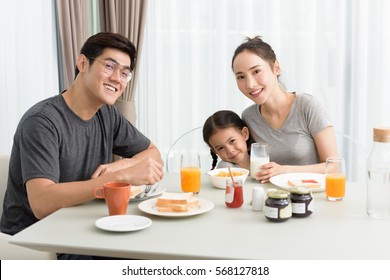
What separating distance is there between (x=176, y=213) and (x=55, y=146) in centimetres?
58

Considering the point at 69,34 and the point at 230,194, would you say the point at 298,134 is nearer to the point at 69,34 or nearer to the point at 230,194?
the point at 230,194

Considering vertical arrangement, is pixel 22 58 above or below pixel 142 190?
above

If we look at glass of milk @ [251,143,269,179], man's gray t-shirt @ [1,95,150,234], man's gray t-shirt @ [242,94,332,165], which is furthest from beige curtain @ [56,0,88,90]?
glass of milk @ [251,143,269,179]

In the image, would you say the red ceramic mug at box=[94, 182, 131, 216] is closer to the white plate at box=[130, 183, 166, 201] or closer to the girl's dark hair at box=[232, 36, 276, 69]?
the white plate at box=[130, 183, 166, 201]

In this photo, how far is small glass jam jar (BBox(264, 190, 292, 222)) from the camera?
1.56 meters

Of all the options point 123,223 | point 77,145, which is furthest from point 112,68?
point 123,223

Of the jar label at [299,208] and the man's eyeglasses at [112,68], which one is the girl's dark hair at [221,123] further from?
the jar label at [299,208]

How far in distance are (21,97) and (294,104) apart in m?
1.56

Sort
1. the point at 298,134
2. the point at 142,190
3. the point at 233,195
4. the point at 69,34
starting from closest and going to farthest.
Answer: the point at 233,195
the point at 142,190
the point at 298,134
the point at 69,34

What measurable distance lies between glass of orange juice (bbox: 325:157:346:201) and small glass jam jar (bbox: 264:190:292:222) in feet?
0.90

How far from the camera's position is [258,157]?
212cm

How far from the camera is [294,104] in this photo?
2.50m

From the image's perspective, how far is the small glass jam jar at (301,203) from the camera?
1604mm
